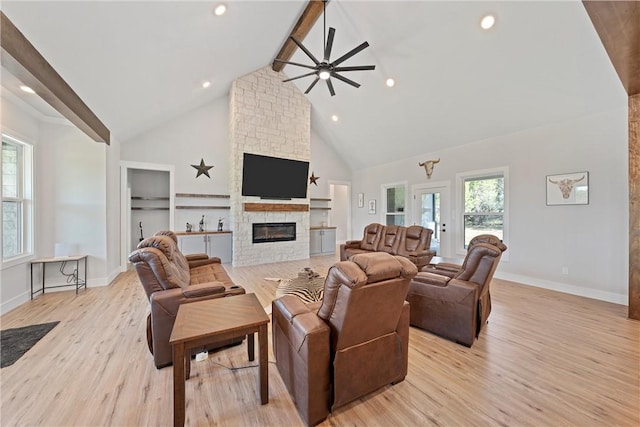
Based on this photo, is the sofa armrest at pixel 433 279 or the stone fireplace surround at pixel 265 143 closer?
the sofa armrest at pixel 433 279

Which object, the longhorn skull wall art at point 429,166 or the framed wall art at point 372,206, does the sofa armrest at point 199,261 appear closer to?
the longhorn skull wall art at point 429,166

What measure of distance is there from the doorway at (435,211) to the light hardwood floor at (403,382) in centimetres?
308

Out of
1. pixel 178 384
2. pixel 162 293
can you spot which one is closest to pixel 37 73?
pixel 162 293

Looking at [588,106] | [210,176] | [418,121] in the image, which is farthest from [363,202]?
[588,106]

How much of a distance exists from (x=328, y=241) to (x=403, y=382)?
6.03 metres

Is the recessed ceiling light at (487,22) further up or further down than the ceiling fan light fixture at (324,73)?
further up

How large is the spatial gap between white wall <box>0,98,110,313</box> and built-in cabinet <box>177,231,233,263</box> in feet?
5.71

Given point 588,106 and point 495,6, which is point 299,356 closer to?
point 495,6

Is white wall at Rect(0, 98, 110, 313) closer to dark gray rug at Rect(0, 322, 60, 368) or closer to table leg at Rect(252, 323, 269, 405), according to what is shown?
dark gray rug at Rect(0, 322, 60, 368)

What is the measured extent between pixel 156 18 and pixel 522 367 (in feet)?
→ 15.6

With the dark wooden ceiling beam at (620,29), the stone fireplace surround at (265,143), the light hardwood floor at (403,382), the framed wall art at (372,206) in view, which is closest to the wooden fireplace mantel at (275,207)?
the stone fireplace surround at (265,143)

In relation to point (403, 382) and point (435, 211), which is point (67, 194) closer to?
point (403, 382)

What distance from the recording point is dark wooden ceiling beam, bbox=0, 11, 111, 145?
1.86 meters

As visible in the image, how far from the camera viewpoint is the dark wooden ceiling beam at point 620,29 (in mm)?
1865
